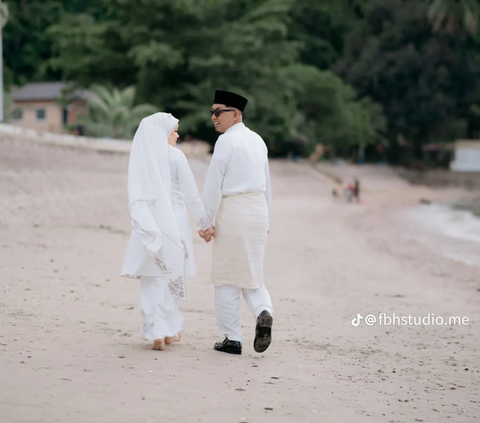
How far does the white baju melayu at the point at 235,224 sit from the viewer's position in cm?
637

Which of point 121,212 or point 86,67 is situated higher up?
point 86,67

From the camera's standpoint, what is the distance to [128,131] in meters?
35.0

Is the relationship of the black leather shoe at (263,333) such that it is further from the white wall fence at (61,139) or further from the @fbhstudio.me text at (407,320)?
the white wall fence at (61,139)

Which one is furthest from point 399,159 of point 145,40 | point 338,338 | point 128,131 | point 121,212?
point 338,338

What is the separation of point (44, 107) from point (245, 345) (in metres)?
43.2

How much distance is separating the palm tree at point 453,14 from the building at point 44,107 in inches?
864

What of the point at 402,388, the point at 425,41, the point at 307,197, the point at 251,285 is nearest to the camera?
the point at 402,388

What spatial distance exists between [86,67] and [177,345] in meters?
37.7

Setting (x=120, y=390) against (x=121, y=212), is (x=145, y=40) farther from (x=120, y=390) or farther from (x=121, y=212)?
(x=120, y=390)

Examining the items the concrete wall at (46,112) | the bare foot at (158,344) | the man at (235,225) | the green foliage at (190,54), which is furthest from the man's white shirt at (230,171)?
the concrete wall at (46,112)

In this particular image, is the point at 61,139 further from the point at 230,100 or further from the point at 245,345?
the point at 230,100

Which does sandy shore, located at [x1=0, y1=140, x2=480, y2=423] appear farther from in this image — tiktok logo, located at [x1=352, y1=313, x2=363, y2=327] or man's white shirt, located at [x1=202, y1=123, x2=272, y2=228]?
man's white shirt, located at [x1=202, y1=123, x2=272, y2=228]

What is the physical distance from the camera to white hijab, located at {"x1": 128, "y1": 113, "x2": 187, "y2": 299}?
6223 mm

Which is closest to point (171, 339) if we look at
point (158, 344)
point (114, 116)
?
point (158, 344)
